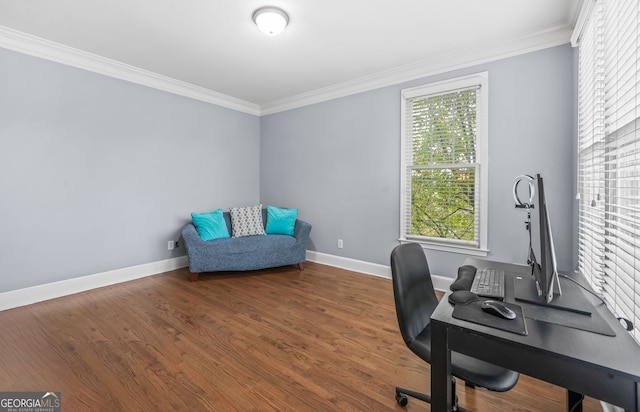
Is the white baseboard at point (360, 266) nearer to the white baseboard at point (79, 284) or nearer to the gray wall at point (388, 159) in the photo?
the gray wall at point (388, 159)

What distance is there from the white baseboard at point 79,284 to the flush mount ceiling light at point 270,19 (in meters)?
3.15

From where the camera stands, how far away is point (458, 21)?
99.7 inches

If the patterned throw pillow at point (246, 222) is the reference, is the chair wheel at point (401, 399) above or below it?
below

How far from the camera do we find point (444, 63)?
3.21 meters


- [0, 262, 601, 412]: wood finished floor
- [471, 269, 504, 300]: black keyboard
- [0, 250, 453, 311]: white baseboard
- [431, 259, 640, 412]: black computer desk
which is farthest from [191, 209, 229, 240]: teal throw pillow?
[431, 259, 640, 412]: black computer desk

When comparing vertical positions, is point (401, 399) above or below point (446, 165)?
below

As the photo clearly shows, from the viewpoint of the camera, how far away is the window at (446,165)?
10.0 ft

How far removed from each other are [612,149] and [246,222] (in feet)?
12.6

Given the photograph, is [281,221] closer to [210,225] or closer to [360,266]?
[210,225]

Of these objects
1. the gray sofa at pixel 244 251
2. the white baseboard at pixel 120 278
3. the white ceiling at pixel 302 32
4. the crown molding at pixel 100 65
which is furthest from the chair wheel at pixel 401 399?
the crown molding at pixel 100 65

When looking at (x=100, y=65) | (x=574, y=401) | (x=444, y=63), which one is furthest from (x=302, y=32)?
(x=574, y=401)

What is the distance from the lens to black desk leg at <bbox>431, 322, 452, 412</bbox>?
102 cm

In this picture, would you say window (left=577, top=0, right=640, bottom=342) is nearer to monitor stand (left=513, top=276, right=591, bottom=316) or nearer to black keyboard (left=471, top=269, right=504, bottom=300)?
monitor stand (left=513, top=276, right=591, bottom=316)

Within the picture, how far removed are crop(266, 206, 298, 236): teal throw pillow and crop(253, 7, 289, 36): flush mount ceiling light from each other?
241 centimetres
